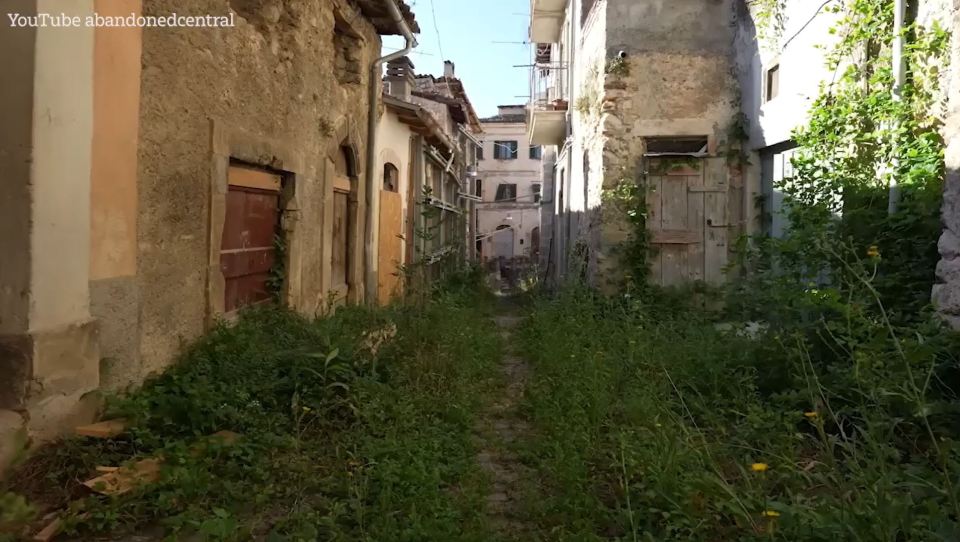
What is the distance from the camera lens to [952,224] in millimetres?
4078

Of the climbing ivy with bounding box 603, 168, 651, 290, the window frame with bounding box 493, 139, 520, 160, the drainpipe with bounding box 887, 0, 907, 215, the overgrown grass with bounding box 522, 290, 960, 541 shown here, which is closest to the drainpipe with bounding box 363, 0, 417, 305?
the climbing ivy with bounding box 603, 168, 651, 290

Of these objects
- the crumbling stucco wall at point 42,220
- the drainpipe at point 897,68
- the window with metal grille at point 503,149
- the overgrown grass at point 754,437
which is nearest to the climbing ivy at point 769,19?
the drainpipe at point 897,68

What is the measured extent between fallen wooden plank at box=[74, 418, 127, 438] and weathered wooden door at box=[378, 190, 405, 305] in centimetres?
601

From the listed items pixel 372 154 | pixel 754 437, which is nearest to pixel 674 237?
pixel 372 154

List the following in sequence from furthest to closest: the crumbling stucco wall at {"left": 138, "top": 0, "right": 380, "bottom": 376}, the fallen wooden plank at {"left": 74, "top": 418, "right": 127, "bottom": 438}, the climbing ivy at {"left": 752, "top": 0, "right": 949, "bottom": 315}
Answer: the climbing ivy at {"left": 752, "top": 0, "right": 949, "bottom": 315} → the crumbling stucco wall at {"left": 138, "top": 0, "right": 380, "bottom": 376} → the fallen wooden plank at {"left": 74, "top": 418, "right": 127, "bottom": 438}

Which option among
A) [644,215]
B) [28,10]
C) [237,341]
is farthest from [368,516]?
[644,215]

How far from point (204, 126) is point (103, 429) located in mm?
2174

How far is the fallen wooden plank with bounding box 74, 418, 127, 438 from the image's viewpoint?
3287 millimetres

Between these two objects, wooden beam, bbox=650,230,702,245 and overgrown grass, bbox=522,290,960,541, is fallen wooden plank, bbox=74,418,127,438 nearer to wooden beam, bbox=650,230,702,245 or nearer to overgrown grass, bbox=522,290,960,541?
overgrown grass, bbox=522,290,960,541

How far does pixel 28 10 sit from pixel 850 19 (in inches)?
233

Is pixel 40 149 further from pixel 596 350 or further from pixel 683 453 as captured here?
pixel 596 350

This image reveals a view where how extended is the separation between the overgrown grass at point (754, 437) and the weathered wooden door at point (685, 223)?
9.27 feet

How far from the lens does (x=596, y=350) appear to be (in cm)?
583

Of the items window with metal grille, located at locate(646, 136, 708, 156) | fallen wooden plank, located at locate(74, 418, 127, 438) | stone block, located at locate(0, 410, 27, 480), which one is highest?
window with metal grille, located at locate(646, 136, 708, 156)
